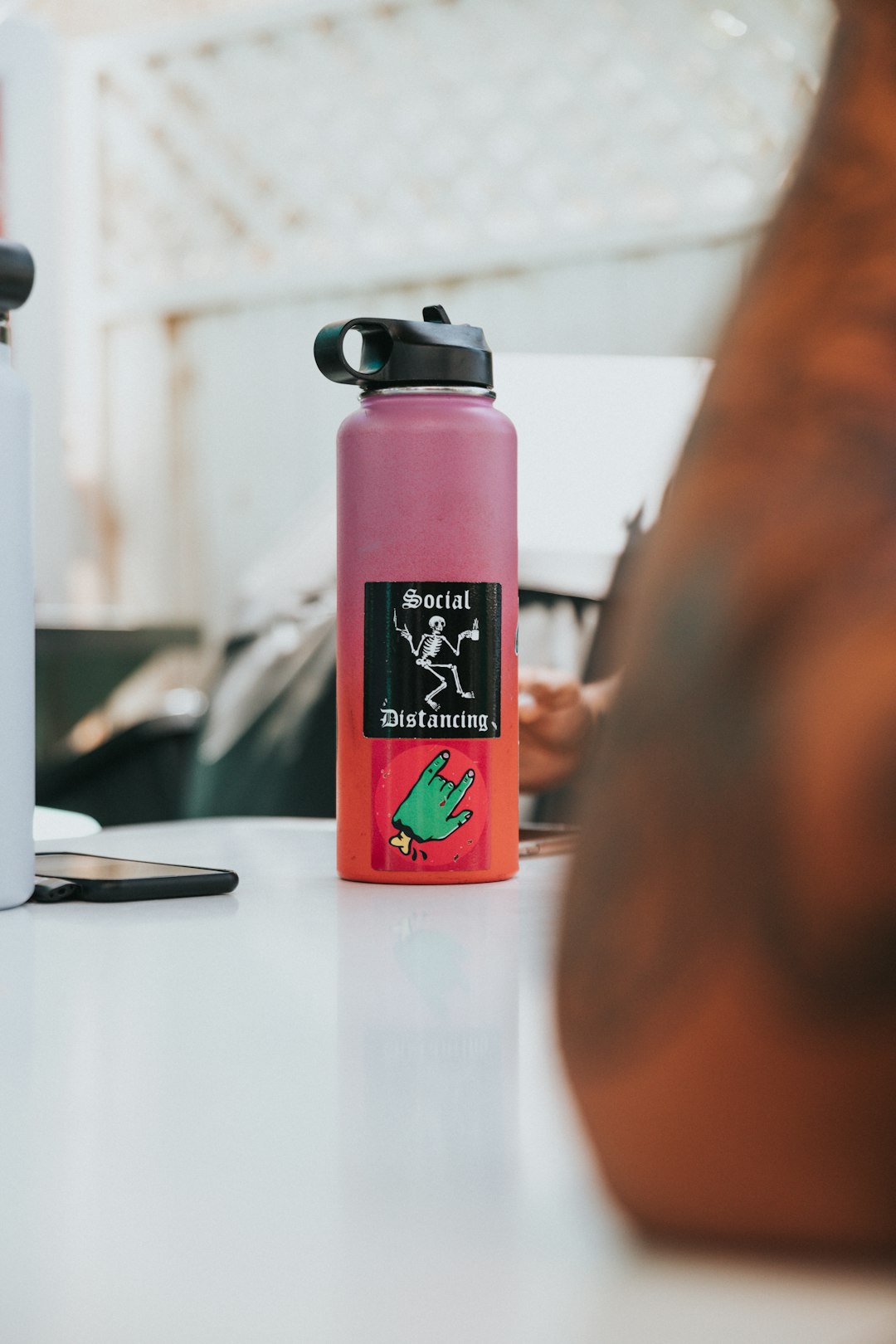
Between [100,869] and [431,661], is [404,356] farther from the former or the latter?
[100,869]

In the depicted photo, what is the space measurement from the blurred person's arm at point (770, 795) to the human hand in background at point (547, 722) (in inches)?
23.0

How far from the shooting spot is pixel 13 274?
0.48 m

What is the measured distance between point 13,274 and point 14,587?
10 cm

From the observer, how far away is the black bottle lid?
0.54 m

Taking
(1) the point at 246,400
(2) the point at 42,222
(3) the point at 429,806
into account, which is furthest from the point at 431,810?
(2) the point at 42,222

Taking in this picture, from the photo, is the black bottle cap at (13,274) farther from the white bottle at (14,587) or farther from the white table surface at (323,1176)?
the white table surface at (323,1176)

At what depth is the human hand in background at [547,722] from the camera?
0.77m

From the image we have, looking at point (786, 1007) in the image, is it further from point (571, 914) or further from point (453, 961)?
point (453, 961)

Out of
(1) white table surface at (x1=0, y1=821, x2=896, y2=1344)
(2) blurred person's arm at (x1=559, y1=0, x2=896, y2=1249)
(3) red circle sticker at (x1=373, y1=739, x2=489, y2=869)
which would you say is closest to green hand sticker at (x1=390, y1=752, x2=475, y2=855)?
(3) red circle sticker at (x1=373, y1=739, x2=489, y2=869)

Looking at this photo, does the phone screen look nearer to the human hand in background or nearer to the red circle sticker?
the red circle sticker

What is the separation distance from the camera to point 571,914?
0.61 feet

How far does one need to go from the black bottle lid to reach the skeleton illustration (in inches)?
3.3

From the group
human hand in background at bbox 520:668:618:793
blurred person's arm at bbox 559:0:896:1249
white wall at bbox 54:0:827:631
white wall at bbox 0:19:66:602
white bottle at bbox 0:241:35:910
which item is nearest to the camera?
blurred person's arm at bbox 559:0:896:1249

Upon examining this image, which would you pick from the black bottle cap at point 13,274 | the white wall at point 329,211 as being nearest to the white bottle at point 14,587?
the black bottle cap at point 13,274
